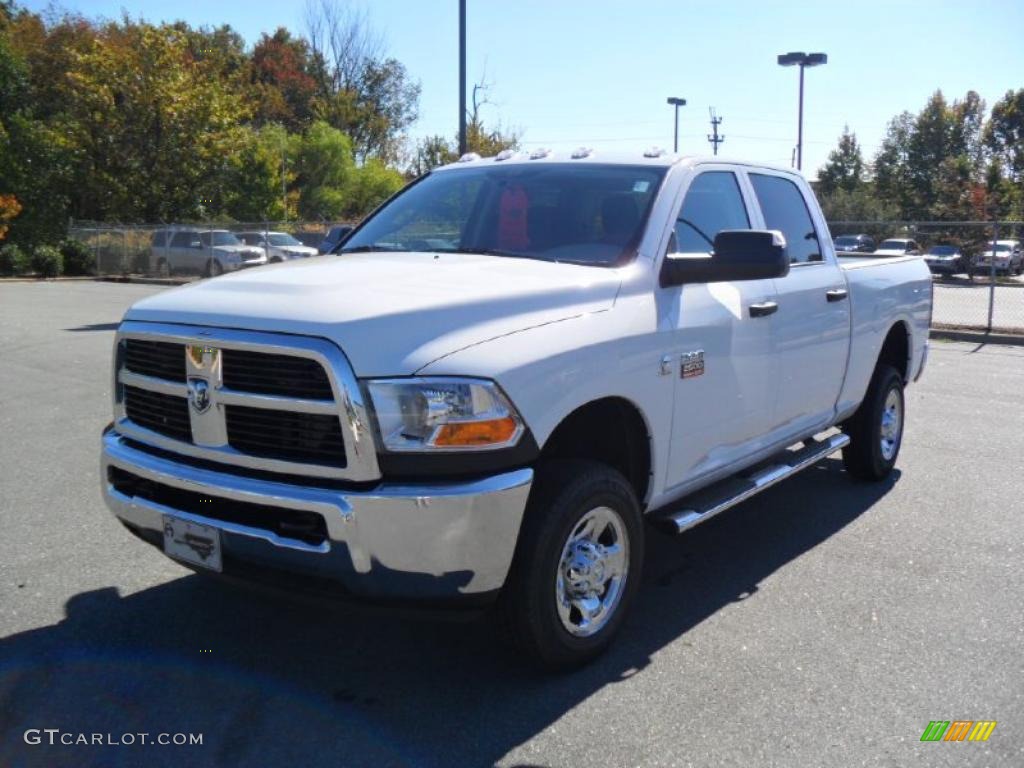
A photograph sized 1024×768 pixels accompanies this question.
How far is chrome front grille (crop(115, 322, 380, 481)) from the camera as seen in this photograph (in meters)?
3.09

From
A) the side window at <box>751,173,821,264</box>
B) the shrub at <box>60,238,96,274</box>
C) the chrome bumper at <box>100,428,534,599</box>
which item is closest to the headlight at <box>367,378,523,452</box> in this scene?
the chrome bumper at <box>100,428,534,599</box>

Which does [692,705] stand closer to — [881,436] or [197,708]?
[197,708]

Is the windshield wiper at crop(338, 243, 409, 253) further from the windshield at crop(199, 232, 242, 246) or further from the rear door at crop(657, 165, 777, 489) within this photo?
the windshield at crop(199, 232, 242, 246)

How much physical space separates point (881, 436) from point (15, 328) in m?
13.2

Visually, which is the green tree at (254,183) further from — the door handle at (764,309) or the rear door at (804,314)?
the door handle at (764,309)

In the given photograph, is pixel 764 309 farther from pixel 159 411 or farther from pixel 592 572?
pixel 159 411

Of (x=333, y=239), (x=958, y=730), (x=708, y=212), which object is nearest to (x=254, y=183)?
(x=333, y=239)

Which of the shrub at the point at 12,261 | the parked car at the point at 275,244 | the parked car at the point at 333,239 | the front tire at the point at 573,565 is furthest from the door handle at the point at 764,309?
the shrub at the point at 12,261

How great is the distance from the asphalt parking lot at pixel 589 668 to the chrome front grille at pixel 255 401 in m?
0.54

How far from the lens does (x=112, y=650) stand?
12.6 ft

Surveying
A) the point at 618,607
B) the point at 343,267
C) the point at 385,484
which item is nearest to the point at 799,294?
→ the point at 618,607

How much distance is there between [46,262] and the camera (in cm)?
3319

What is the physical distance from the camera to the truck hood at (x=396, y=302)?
317 cm

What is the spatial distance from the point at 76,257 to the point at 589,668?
34409mm
